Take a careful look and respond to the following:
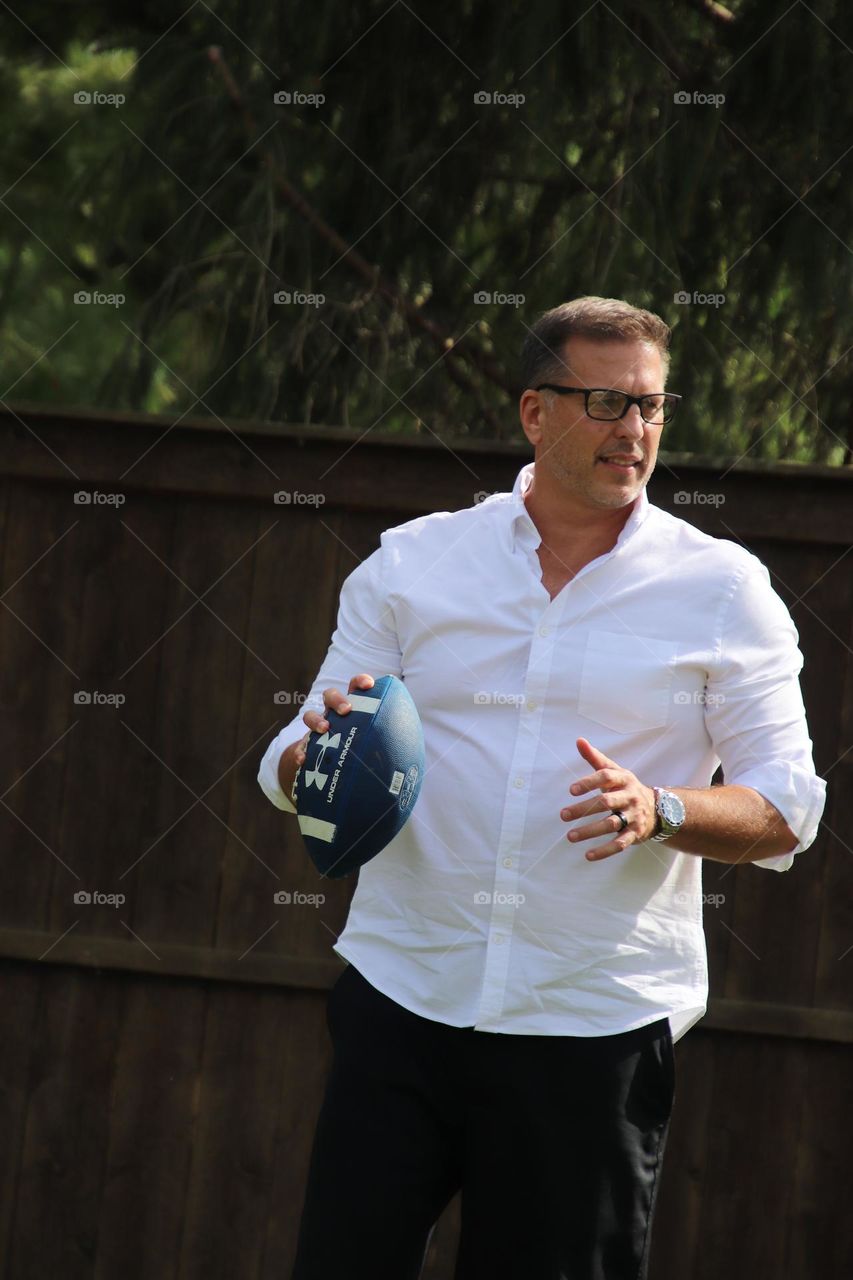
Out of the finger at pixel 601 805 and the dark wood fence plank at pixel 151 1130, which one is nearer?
the finger at pixel 601 805

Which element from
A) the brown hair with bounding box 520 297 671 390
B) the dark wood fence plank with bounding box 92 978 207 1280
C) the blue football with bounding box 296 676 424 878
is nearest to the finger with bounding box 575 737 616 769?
the blue football with bounding box 296 676 424 878

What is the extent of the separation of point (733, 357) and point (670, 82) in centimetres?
75

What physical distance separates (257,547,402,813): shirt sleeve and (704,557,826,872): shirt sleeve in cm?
55

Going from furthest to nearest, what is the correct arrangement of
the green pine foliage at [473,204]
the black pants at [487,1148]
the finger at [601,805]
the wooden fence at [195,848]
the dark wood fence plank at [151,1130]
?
the green pine foliage at [473,204]
the dark wood fence plank at [151,1130]
the wooden fence at [195,848]
the black pants at [487,1148]
the finger at [601,805]

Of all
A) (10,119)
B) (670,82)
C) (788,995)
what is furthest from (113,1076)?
(10,119)

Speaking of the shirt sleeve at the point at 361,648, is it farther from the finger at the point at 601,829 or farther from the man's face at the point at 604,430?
the finger at the point at 601,829

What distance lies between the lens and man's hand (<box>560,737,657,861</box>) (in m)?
1.92

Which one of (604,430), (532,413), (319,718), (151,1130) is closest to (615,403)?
(604,430)

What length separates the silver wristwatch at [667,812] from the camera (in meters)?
1.99

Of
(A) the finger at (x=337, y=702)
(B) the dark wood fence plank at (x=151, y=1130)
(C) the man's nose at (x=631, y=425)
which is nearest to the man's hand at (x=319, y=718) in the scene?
(A) the finger at (x=337, y=702)

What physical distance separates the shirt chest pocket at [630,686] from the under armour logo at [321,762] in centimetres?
38

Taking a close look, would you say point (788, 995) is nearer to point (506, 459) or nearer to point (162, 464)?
point (506, 459)

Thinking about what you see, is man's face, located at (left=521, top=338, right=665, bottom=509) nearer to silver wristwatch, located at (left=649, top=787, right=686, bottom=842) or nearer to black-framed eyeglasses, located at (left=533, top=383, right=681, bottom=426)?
black-framed eyeglasses, located at (left=533, top=383, right=681, bottom=426)

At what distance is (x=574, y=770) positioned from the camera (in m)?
2.17
